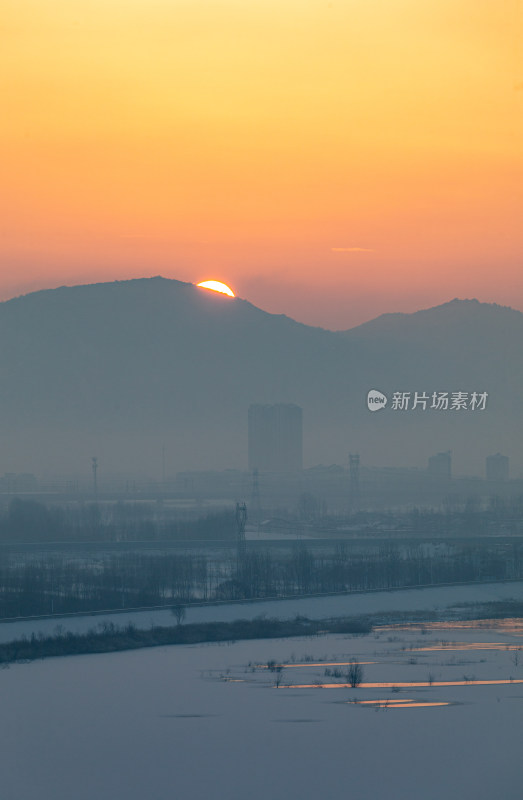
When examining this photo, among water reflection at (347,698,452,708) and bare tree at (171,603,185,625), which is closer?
water reflection at (347,698,452,708)

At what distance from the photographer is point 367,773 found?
15.8 metres

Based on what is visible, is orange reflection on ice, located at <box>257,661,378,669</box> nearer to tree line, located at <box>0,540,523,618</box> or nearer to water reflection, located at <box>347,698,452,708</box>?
water reflection, located at <box>347,698,452,708</box>

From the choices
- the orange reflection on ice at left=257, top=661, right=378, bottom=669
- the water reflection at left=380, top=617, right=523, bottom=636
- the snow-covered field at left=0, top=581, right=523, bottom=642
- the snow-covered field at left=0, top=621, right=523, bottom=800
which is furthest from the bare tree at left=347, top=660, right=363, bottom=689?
the snow-covered field at left=0, top=581, right=523, bottom=642

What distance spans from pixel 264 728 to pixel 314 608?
23.2 meters

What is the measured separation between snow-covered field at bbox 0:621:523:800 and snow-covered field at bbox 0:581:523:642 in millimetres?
7043

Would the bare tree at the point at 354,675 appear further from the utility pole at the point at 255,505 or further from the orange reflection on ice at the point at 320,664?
the utility pole at the point at 255,505

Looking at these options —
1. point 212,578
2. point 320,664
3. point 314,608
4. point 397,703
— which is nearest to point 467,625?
point 314,608

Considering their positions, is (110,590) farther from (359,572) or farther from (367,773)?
(367,773)

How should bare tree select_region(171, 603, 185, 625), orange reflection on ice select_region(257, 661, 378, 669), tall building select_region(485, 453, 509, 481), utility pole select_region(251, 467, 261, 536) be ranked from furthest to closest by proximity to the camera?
tall building select_region(485, 453, 509, 481)
utility pole select_region(251, 467, 261, 536)
bare tree select_region(171, 603, 185, 625)
orange reflection on ice select_region(257, 661, 378, 669)

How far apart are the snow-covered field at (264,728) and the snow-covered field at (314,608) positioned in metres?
7.04

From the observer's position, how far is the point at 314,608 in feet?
137

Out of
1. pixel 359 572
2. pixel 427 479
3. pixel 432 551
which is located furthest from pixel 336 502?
pixel 359 572

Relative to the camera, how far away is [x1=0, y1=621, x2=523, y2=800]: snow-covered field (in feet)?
50.2

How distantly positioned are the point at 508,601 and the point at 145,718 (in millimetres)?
27301
